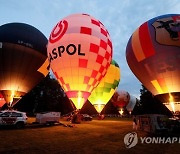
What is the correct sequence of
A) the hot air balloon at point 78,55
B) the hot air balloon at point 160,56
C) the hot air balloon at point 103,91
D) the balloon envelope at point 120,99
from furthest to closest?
the balloon envelope at point 120,99, the hot air balloon at point 103,91, the hot air balloon at point 160,56, the hot air balloon at point 78,55

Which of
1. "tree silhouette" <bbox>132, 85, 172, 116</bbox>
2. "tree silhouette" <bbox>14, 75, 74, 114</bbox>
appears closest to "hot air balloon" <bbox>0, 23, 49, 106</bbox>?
"tree silhouette" <bbox>14, 75, 74, 114</bbox>

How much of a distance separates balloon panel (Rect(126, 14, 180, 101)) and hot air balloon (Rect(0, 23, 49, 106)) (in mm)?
11488

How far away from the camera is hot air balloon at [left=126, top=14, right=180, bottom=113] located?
70.1 feet

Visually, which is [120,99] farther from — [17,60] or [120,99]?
[17,60]

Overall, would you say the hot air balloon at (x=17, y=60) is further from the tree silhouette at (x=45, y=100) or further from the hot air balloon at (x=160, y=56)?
the tree silhouette at (x=45, y=100)

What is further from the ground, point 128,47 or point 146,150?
point 128,47

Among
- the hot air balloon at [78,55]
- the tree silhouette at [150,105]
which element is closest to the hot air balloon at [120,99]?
the tree silhouette at [150,105]

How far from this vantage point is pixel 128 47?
26.1 m

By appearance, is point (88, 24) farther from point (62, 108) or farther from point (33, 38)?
point (62, 108)

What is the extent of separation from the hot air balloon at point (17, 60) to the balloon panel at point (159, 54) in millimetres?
11488

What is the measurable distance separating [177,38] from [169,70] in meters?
3.02

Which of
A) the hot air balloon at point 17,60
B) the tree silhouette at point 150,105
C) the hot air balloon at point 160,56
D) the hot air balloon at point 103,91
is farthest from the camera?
the tree silhouette at point 150,105

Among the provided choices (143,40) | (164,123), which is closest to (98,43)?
(143,40)

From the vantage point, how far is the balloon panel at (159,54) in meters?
21.4
